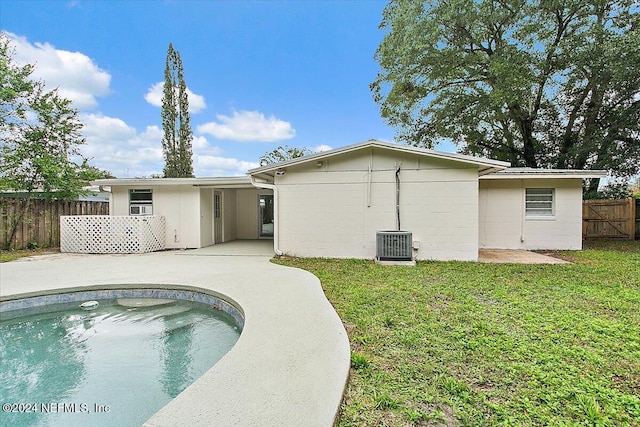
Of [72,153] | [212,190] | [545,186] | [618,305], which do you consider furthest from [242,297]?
[72,153]

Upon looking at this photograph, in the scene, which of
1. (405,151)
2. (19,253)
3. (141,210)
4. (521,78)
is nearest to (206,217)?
(141,210)

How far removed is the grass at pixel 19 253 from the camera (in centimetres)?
866

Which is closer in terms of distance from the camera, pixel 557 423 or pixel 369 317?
pixel 557 423

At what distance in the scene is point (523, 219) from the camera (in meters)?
10.1

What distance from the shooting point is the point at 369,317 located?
13.1 feet

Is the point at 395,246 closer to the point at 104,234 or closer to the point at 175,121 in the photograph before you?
the point at 104,234

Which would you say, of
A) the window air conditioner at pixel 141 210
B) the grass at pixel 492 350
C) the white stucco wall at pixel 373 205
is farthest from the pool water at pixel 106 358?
the window air conditioner at pixel 141 210

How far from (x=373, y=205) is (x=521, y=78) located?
812 centimetres

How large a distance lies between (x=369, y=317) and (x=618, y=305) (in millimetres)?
3572

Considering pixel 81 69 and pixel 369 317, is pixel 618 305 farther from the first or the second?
pixel 81 69

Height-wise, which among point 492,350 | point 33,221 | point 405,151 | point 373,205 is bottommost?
point 492,350

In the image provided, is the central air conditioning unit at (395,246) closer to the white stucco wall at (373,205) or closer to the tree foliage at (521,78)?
the white stucco wall at (373,205)

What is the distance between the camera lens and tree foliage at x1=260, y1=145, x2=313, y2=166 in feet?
90.6

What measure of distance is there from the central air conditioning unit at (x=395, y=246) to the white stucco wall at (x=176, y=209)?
253 inches
